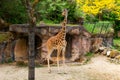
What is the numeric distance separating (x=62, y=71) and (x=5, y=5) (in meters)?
4.47

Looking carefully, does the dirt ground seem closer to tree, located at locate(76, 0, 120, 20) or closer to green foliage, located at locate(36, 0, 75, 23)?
green foliage, located at locate(36, 0, 75, 23)

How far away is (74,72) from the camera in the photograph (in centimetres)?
1068

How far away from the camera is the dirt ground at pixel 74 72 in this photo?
389 inches

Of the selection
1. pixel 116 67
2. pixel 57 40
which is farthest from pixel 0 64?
pixel 116 67

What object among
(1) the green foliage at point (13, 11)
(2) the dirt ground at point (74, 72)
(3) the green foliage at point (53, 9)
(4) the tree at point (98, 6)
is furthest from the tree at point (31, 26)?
(4) the tree at point (98, 6)

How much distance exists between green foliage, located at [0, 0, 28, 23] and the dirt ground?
2907 millimetres

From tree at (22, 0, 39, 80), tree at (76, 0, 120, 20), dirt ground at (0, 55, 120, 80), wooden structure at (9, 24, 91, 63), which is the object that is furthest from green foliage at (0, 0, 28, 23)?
tree at (76, 0, 120, 20)

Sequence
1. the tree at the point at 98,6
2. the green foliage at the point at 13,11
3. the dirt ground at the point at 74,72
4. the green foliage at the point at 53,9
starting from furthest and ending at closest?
the tree at the point at 98,6 < the green foliage at the point at 53,9 < the green foliage at the point at 13,11 < the dirt ground at the point at 74,72

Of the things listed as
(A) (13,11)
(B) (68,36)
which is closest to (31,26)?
(B) (68,36)

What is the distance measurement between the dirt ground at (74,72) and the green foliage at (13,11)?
9.54 ft

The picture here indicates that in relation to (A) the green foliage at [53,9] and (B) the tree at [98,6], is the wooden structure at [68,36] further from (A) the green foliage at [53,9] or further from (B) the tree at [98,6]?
(B) the tree at [98,6]

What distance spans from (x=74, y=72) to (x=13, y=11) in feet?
15.1

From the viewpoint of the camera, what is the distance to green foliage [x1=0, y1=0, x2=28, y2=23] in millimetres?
13391

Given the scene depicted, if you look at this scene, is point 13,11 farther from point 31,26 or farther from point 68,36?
point 31,26
